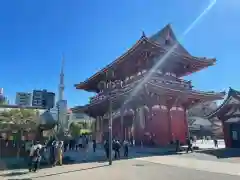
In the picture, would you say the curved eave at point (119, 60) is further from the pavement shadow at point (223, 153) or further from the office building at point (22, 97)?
the office building at point (22, 97)

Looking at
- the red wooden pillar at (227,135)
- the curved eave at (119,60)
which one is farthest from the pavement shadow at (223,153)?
the curved eave at (119,60)

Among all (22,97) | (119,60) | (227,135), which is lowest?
(227,135)

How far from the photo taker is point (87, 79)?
3681 cm

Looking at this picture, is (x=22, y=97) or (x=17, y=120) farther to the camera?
(x=22, y=97)

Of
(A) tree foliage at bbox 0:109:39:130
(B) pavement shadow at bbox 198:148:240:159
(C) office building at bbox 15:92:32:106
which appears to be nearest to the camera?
(B) pavement shadow at bbox 198:148:240:159

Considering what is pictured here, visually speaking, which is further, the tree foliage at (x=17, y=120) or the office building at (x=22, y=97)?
the office building at (x=22, y=97)

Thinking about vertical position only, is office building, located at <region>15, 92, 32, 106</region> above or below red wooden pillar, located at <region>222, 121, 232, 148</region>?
above

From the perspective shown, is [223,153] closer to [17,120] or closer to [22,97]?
[17,120]

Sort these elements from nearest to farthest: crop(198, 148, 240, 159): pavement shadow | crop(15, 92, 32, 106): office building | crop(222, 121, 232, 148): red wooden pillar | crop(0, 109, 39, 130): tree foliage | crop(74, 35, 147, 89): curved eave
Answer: crop(198, 148, 240, 159): pavement shadow, crop(0, 109, 39, 130): tree foliage, crop(222, 121, 232, 148): red wooden pillar, crop(74, 35, 147, 89): curved eave, crop(15, 92, 32, 106): office building

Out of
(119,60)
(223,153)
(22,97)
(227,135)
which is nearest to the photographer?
(223,153)

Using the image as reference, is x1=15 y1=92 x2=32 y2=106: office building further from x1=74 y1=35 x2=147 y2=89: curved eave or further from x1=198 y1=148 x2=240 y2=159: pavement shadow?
x1=198 y1=148 x2=240 y2=159: pavement shadow

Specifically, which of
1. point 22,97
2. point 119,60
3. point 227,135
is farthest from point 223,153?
point 22,97

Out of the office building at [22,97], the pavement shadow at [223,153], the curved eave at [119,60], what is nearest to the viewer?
the pavement shadow at [223,153]

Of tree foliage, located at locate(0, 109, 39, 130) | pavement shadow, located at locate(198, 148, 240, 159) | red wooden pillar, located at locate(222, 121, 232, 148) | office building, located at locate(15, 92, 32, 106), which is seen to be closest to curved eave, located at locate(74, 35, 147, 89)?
red wooden pillar, located at locate(222, 121, 232, 148)
